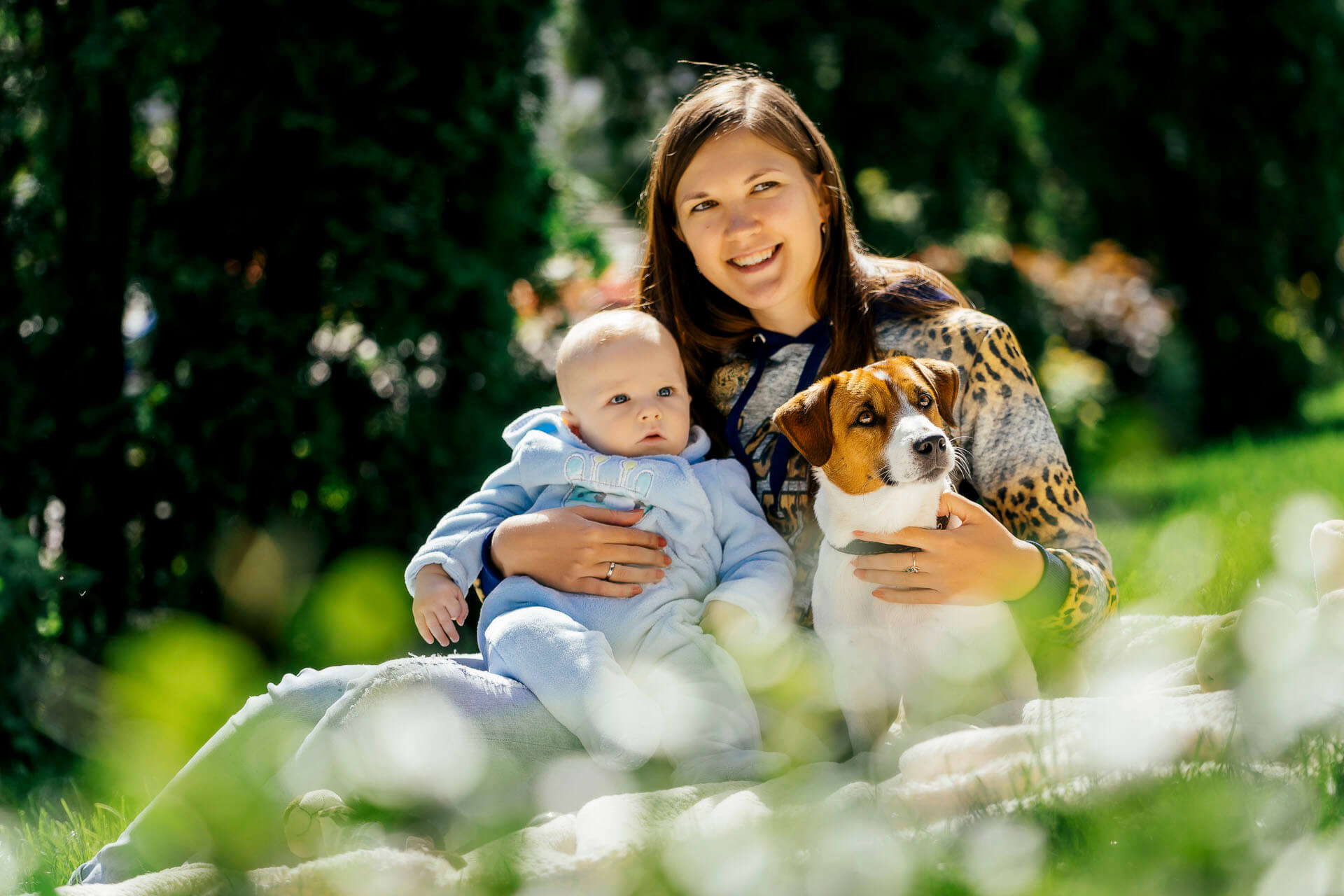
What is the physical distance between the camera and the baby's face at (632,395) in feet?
10.00

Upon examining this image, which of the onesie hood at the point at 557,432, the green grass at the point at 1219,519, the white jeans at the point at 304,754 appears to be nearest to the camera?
the white jeans at the point at 304,754

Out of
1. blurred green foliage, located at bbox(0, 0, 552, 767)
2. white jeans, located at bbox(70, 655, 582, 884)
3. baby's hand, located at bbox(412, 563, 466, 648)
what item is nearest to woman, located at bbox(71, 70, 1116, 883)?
white jeans, located at bbox(70, 655, 582, 884)

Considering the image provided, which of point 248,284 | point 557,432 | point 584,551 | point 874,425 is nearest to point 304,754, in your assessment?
point 584,551

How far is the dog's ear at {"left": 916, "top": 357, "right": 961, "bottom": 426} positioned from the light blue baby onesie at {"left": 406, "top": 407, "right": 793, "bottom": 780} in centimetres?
61

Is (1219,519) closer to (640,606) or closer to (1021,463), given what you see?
(1021,463)

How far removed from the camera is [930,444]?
8.32 feet

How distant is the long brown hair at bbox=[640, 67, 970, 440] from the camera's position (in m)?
3.29

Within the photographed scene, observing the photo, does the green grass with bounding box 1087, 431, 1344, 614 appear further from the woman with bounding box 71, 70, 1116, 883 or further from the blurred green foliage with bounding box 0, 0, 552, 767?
the blurred green foliage with bounding box 0, 0, 552, 767

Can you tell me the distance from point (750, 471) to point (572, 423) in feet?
1.81

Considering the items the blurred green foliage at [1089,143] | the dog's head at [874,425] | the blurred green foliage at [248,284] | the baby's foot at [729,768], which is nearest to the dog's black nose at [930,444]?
the dog's head at [874,425]

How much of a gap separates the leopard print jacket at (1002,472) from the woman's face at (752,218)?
35 centimetres

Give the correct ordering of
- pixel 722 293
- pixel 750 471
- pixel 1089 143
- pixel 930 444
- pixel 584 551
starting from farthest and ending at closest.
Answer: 1. pixel 1089 143
2. pixel 722 293
3. pixel 750 471
4. pixel 584 551
5. pixel 930 444

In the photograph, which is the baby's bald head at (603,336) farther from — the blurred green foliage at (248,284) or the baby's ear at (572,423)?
the blurred green foliage at (248,284)

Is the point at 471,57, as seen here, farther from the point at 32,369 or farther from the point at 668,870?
the point at 668,870
